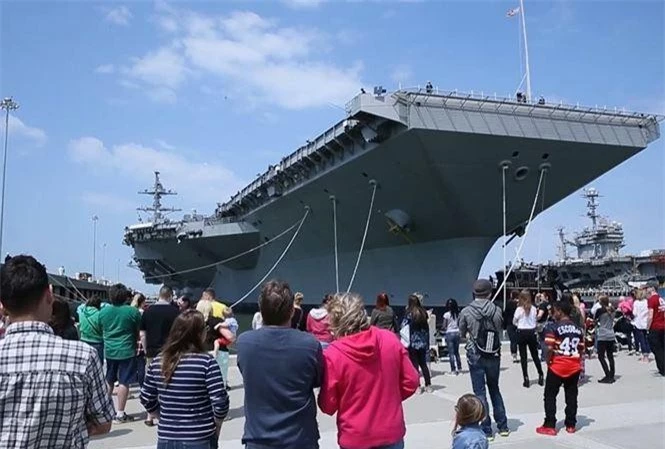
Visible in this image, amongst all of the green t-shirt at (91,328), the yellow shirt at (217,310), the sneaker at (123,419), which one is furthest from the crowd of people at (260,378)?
the green t-shirt at (91,328)

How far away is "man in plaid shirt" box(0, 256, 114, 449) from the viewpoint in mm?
2027

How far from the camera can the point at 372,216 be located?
22172 mm

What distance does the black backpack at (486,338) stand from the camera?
5770mm

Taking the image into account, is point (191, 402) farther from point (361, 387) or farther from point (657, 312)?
point (657, 312)

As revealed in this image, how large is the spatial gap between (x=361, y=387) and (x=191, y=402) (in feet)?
3.02

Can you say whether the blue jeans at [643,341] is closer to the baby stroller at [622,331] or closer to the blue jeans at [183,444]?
the baby stroller at [622,331]

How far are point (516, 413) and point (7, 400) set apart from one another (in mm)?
6177

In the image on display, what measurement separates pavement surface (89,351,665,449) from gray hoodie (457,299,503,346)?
1071 mm

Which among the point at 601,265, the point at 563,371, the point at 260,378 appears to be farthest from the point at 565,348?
the point at 601,265

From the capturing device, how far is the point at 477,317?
19.0ft

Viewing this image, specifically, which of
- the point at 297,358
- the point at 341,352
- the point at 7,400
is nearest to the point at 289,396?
the point at 297,358

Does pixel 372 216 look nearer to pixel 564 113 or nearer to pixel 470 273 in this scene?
pixel 470 273

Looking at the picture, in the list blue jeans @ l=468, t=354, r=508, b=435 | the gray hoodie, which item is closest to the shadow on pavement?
blue jeans @ l=468, t=354, r=508, b=435

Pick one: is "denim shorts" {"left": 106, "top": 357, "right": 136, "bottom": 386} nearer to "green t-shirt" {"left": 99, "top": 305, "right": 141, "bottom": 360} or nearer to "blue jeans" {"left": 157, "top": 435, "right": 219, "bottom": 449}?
"green t-shirt" {"left": 99, "top": 305, "right": 141, "bottom": 360}
